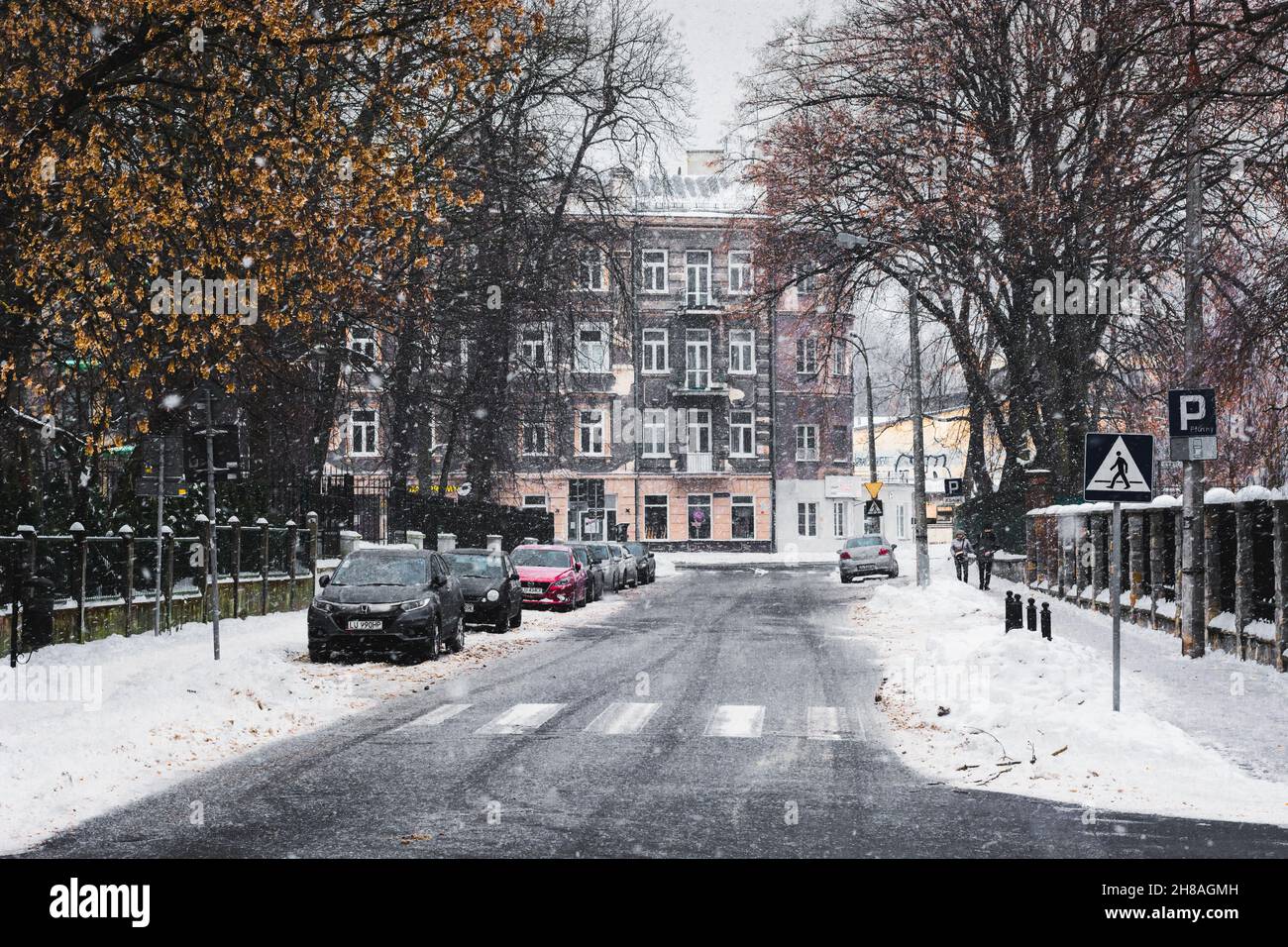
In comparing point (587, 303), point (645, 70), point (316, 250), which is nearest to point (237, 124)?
point (316, 250)

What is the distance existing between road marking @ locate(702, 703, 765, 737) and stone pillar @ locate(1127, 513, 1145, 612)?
1397 centimetres

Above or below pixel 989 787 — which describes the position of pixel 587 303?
above

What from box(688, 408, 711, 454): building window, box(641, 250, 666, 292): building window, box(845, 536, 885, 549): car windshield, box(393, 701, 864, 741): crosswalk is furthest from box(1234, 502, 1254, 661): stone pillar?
box(641, 250, 666, 292): building window

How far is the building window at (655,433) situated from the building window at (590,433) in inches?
89.7

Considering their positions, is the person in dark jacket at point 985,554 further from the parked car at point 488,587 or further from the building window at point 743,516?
the building window at point 743,516

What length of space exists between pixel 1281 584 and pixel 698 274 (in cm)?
6268

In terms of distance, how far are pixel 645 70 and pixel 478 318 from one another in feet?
25.5

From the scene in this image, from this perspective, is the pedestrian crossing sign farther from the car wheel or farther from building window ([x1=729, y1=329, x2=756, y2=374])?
building window ([x1=729, y1=329, x2=756, y2=374])

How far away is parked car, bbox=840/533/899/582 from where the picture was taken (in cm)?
5222

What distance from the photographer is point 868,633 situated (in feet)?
87.3

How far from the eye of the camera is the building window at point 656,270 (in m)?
78.4

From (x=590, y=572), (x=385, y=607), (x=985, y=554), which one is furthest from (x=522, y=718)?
(x=985, y=554)

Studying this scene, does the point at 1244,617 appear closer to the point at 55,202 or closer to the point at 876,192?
the point at 55,202

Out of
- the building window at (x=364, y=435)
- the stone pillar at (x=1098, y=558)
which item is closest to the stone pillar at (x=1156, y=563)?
the stone pillar at (x=1098, y=558)
